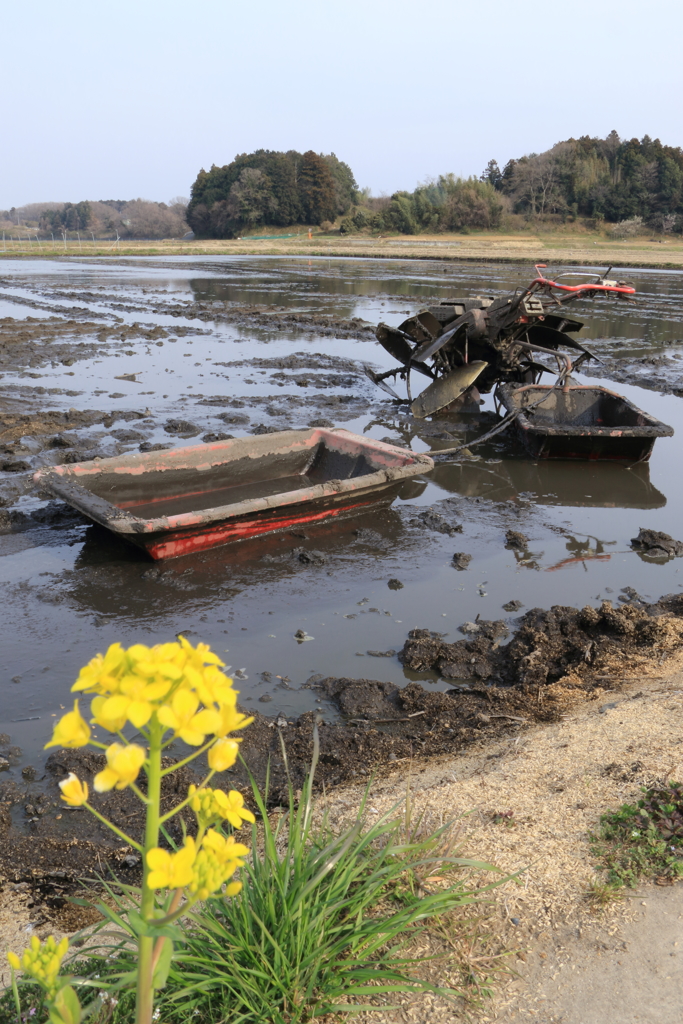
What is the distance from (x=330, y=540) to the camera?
6.57 meters

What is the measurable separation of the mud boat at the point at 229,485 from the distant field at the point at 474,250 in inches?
1438

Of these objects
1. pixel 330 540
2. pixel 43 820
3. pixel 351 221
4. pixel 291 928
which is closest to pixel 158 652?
pixel 291 928

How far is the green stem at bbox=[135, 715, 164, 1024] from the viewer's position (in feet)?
3.88

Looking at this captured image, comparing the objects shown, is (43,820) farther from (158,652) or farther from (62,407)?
(62,407)

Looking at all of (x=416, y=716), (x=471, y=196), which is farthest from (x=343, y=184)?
(x=416, y=716)

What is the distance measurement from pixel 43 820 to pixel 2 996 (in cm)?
119

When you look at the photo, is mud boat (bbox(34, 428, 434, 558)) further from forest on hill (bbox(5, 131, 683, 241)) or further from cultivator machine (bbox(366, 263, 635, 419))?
forest on hill (bbox(5, 131, 683, 241))

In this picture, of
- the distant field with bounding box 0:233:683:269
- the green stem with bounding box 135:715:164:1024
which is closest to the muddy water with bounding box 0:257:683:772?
the green stem with bounding box 135:715:164:1024

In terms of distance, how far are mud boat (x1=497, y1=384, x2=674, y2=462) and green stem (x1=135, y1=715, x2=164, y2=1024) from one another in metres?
7.93

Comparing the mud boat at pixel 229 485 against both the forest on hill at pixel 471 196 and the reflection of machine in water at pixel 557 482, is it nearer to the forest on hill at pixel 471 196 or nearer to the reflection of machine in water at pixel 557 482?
the reflection of machine in water at pixel 557 482

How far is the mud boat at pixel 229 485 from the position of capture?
5.62 metres

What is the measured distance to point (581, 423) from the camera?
32.9 ft

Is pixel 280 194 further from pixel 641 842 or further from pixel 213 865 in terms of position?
pixel 213 865

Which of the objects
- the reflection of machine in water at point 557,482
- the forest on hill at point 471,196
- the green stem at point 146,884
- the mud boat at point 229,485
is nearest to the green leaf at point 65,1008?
the green stem at point 146,884
